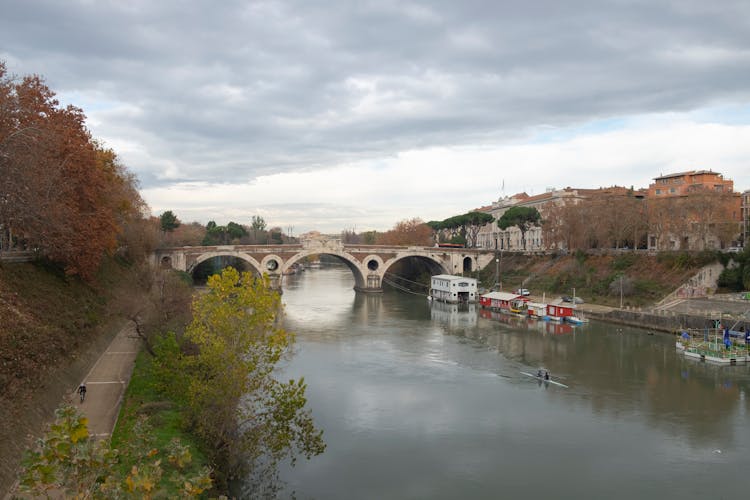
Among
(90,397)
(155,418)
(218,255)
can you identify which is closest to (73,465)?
(155,418)

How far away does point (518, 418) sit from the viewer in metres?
22.2

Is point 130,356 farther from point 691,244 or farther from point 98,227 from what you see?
point 691,244

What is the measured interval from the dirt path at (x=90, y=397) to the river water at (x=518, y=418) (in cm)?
579

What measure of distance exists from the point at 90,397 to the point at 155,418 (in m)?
3.02

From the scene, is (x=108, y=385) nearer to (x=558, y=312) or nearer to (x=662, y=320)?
(x=558, y=312)

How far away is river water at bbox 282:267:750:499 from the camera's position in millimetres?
16781

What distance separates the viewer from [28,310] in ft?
66.1

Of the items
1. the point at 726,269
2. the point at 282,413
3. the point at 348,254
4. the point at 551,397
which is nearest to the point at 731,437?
the point at 551,397

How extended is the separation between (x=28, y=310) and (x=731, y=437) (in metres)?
24.4

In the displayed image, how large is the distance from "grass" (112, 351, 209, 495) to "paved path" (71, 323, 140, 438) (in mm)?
Answer: 286

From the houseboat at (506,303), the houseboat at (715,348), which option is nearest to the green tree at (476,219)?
the houseboat at (506,303)

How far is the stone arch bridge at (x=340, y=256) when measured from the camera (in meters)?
62.1

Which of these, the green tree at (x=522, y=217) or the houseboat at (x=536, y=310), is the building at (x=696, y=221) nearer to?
the houseboat at (x=536, y=310)

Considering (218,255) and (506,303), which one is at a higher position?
(218,255)
